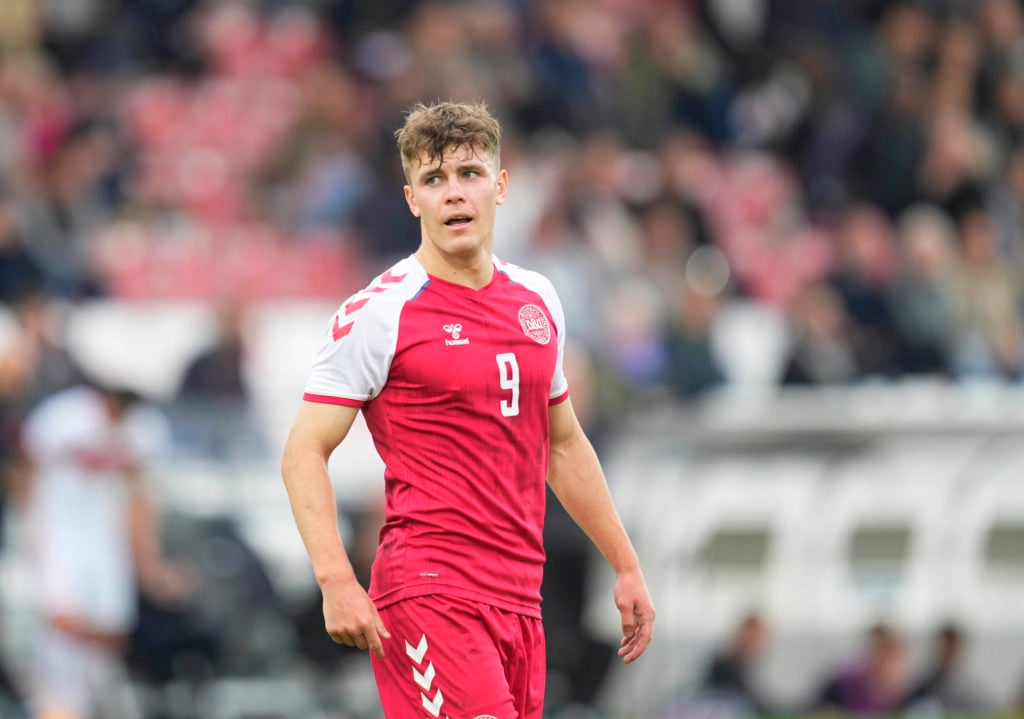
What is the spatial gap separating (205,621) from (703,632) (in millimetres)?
3035

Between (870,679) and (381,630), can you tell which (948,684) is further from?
(381,630)

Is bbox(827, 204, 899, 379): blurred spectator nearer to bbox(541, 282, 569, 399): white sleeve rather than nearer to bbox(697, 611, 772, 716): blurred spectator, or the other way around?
bbox(697, 611, 772, 716): blurred spectator

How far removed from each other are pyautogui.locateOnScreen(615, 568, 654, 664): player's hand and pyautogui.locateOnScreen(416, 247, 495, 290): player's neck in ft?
3.26

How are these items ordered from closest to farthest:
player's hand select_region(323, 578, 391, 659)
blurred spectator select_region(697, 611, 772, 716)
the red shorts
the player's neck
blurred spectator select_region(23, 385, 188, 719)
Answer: player's hand select_region(323, 578, 391, 659) < the red shorts < the player's neck < blurred spectator select_region(23, 385, 188, 719) < blurred spectator select_region(697, 611, 772, 716)

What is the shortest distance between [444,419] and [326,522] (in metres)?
0.46

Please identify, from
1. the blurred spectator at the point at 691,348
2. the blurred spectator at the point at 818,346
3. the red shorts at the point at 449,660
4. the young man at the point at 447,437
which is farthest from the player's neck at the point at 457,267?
the blurred spectator at the point at 818,346

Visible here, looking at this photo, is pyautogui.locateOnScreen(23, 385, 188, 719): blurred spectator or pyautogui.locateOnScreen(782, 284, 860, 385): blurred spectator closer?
pyautogui.locateOnScreen(23, 385, 188, 719): blurred spectator

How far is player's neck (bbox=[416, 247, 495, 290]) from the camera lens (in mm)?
5340

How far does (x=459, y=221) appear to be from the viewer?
17.2 ft

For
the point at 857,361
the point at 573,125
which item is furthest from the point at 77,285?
the point at 857,361

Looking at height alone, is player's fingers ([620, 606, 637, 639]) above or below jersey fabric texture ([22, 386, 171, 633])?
above

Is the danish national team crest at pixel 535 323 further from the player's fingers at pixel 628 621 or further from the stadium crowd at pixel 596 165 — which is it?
the stadium crowd at pixel 596 165

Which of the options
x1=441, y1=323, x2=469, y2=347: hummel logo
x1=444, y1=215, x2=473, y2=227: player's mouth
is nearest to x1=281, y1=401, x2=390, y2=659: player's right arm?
x1=441, y1=323, x2=469, y2=347: hummel logo

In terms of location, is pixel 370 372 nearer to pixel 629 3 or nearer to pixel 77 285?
pixel 77 285
